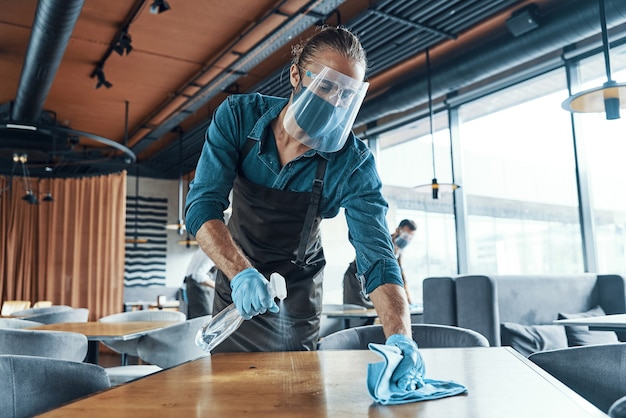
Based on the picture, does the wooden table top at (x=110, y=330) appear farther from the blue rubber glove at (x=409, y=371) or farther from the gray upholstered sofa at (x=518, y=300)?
the gray upholstered sofa at (x=518, y=300)

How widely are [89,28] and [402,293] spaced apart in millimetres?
5247

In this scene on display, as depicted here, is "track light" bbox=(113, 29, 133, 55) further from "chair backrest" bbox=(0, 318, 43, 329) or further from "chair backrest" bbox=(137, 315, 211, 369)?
"chair backrest" bbox=(137, 315, 211, 369)

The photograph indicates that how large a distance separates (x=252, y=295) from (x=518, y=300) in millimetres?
3864

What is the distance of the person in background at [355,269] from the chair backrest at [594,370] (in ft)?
11.1

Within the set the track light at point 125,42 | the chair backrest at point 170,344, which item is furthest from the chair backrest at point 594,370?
the track light at point 125,42

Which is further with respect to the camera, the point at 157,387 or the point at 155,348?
the point at 155,348

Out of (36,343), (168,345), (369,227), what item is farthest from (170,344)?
(369,227)

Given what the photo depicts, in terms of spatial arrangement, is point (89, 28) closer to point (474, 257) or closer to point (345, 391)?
point (474, 257)

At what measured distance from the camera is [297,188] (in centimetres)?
178

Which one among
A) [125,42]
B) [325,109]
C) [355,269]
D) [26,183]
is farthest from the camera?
[26,183]

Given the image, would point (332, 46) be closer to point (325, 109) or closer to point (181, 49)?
point (325, 109)

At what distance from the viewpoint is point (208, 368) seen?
4.31 ft

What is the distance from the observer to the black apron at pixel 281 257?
173 cm

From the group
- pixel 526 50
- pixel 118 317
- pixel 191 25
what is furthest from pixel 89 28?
pixel 526 50
